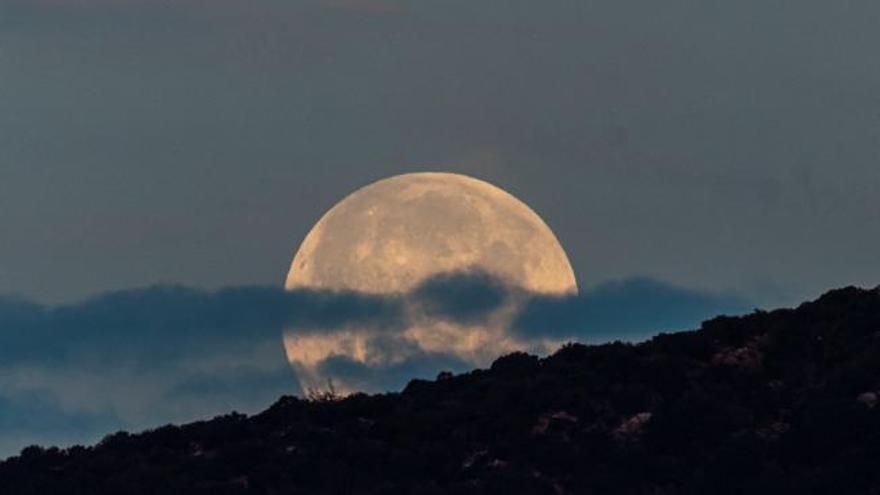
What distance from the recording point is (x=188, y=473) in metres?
78.2

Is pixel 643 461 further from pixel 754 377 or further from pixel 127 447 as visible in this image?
pixel 127 447

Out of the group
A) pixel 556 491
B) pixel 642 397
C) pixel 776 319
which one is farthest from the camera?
pixel 776 319

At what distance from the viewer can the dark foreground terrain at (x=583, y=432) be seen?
7381 centimetres

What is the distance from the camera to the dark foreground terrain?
7381 centimetres

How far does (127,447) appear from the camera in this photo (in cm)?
8212

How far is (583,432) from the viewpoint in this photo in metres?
77.1

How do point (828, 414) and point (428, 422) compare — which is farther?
point (428, 422)

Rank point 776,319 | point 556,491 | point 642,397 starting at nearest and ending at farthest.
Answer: point 556,491
point 642,397
point 776,319

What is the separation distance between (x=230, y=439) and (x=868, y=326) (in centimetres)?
1960

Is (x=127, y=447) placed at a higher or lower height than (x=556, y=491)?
higher

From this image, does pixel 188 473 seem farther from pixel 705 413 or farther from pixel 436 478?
pixel 705 413

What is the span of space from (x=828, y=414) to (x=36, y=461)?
24068mm

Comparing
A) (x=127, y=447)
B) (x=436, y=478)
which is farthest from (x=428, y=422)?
(x=127, y=447)

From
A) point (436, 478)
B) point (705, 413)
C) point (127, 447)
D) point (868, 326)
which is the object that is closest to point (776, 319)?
point (868, 326)
